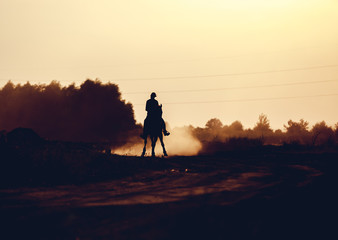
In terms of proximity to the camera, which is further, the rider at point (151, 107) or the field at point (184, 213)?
the rider at point (151, 107)

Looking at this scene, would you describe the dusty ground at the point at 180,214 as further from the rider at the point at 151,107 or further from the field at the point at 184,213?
the rider at the point at 151,107

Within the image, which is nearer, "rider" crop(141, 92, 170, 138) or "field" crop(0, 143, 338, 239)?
"field" crop(0, 143, 338, 239)

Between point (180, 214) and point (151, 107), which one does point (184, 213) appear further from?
point (151, 107)

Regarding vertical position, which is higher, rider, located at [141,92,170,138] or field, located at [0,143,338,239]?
rider, located at [141,92,170,138]

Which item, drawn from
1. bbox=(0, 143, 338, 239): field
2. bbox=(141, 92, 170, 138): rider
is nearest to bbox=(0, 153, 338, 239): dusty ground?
bbox=(0, 143, 338, 239): field

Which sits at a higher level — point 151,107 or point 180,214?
point 151,107

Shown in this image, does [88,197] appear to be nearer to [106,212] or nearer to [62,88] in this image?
[106,212]

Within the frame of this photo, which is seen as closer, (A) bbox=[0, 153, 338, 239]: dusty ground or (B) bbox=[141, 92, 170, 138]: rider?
(A) bbox=[0, 153, 338, 239]: dusty ground

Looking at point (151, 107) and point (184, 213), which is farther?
point (151, 107)

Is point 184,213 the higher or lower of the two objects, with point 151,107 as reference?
lower

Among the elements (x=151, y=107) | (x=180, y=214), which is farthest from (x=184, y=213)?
(x=151, y=107)

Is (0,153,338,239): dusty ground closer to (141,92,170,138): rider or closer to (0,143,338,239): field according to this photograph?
(0,143,338,239): field

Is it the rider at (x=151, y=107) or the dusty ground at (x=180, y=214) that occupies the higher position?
the rider at (x=151, y=107)

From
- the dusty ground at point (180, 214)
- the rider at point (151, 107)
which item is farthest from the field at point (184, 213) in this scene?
the rider at point (151, 107)
